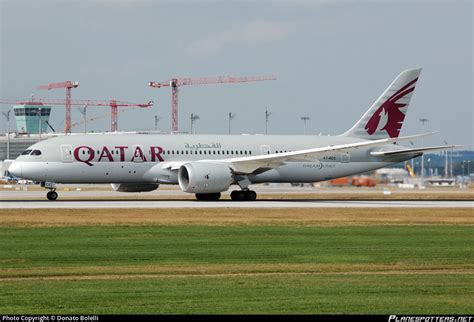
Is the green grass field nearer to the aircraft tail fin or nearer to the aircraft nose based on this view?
the aircraft nose

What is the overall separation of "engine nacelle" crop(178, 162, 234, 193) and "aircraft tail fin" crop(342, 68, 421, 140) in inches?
473

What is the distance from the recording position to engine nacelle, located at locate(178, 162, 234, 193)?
178 feet

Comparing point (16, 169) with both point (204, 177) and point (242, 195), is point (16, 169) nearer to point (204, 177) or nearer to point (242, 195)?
point (204, 177)

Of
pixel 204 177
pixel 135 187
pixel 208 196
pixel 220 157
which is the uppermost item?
pixel 220 157

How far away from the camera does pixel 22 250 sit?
27.2 m

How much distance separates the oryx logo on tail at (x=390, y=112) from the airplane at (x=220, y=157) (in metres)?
0.06

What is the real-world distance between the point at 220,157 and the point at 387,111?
11929 mm

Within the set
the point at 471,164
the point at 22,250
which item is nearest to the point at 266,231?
the point at 22,250

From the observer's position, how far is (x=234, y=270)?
23312mm

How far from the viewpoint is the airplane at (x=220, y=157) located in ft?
181

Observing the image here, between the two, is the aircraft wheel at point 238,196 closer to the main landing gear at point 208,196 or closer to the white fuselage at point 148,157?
the main landing gear at point 208,196

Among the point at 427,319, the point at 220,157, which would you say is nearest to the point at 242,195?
the point at 220,157

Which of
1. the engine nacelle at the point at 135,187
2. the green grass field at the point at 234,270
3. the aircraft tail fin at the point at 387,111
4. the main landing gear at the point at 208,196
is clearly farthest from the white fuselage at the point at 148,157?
the green grass field at the point at 234,270

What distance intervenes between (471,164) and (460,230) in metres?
84.5
